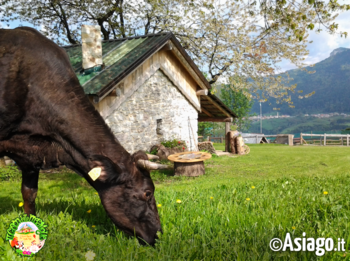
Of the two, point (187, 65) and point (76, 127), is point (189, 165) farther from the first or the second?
point (76, 127)

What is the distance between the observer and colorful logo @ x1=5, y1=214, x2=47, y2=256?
9.55 ft

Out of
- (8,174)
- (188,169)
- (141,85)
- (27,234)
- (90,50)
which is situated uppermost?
(90,50)

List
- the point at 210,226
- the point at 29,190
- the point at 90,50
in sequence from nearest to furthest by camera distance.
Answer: the point at 210,226 → the point at 29,190 → the point at 90,50

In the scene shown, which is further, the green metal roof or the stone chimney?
the stone chimney

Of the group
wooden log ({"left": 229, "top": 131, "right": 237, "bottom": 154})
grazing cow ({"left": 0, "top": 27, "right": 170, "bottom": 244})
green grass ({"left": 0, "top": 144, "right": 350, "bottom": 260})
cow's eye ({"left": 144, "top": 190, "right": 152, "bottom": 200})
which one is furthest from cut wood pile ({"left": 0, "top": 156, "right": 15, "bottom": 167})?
wooden log ({"left": 229, "top": 131, "right": 237, "bottom": 154})

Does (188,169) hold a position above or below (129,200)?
below

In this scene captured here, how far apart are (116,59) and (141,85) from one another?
1361 millimetres

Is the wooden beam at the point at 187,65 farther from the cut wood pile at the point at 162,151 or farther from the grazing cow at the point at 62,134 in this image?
the grazing cow at the point at 62,134

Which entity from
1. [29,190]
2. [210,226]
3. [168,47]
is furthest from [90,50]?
[210,226]

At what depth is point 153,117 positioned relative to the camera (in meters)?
12.9

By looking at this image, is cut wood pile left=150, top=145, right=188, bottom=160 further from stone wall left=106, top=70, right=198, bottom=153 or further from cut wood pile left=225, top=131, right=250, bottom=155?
cut wood pile left=225, top=131, right=250, bottom=155

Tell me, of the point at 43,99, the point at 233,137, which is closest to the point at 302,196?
the point at 43,99

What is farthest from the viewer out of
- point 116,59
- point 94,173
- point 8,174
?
point 116,59

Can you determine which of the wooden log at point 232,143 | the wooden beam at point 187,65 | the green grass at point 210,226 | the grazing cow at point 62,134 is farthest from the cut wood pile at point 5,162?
the wooden log at point 232,143
